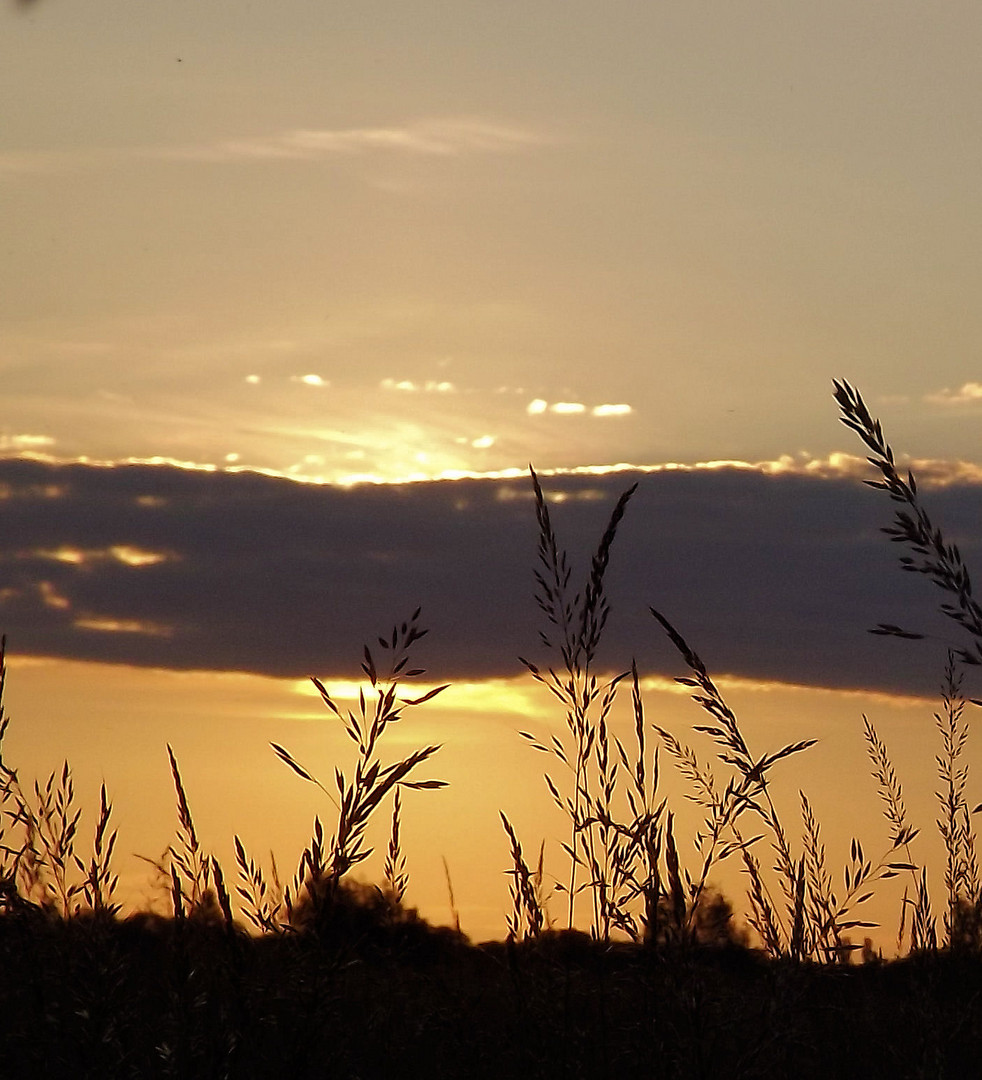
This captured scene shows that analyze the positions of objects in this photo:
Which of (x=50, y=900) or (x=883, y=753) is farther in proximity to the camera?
(x=883, y=753)

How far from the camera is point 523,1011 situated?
3.14 m

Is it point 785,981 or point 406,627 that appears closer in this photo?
point 406,627

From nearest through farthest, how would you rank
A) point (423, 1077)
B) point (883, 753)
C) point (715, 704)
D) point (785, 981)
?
point (785, 981), point (715, 704), point (423, 1077), point (883, 753)

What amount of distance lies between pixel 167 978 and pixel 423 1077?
7.16 feet

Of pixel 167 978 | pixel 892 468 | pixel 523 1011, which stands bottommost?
pixel 523 1011

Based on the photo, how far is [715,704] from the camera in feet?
10.4

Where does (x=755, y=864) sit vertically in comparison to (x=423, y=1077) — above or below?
above

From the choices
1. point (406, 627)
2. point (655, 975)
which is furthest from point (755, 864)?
point (406, 627)

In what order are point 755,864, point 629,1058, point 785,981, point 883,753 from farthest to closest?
point 883,753
point 629,1058
point 755,864
point 785,981

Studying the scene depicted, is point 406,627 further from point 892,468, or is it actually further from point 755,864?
point 755,864

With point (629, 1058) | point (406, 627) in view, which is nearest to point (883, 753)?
point (629, 1058)

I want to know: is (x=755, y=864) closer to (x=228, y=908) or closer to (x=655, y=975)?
(x=655, y=975)

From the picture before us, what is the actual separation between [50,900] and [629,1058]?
1904 millimetres

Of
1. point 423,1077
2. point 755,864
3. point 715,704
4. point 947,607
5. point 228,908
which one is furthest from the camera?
point 423,1077
